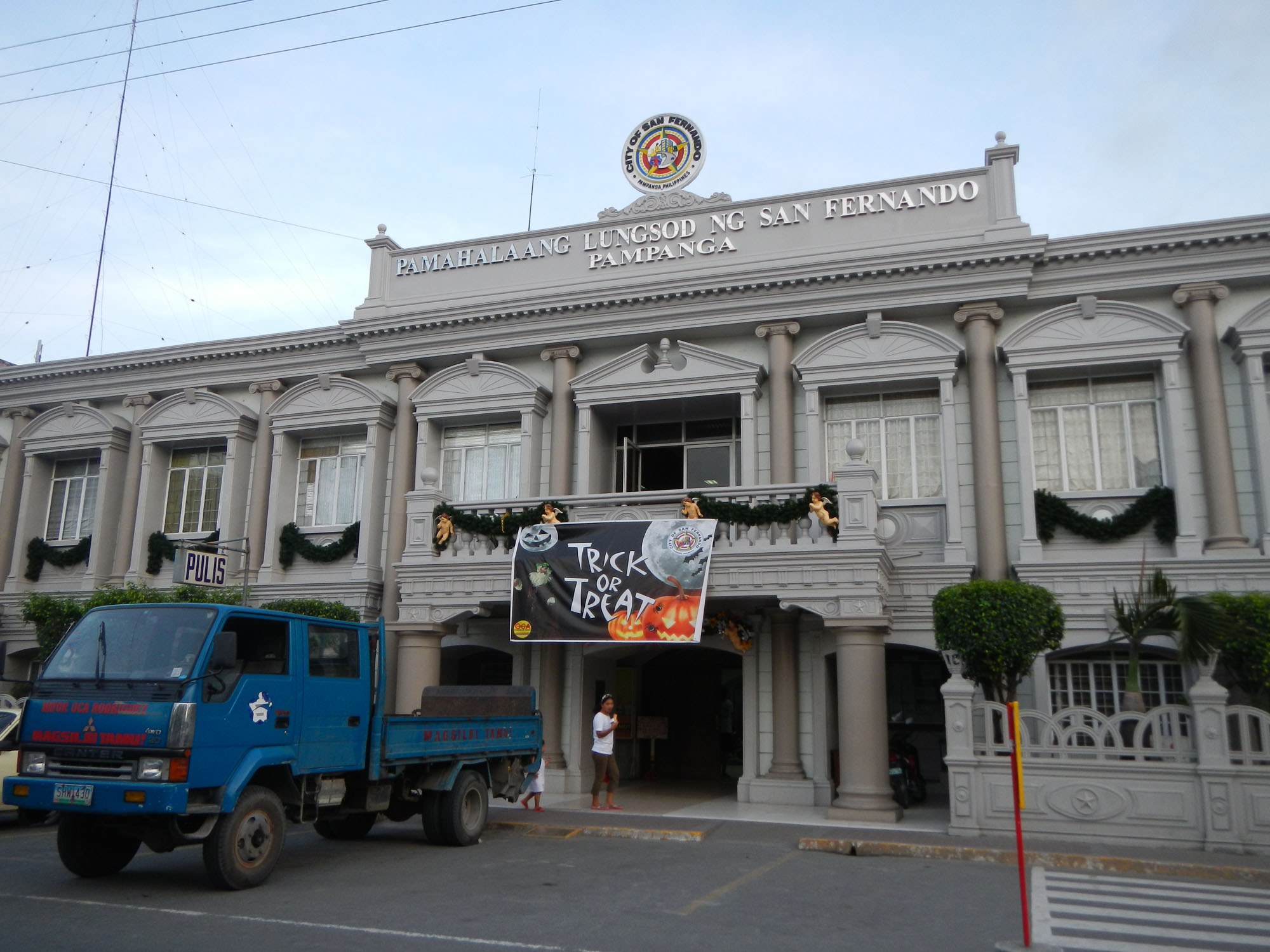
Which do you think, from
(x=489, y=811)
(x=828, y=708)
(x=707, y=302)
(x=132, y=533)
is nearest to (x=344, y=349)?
(x=132, y=533)

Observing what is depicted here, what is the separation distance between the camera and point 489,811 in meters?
15.1

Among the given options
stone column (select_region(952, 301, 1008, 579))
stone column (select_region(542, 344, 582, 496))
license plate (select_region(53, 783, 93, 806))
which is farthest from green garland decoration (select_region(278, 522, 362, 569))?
license plate (select_region(53, 783, 93, 806))

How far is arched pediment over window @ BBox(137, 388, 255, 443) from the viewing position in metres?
22.4

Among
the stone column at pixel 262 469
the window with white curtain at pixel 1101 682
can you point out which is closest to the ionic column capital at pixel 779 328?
the window with white curtain at pixel 1101 682

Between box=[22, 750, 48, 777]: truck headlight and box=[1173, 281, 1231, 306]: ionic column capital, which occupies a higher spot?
box=[1173, 281, 1231, 306]: ionic column capital

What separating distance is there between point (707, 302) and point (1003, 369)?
5464mm

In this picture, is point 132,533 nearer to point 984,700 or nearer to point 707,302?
point 707,302

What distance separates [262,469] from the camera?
72.7 ft

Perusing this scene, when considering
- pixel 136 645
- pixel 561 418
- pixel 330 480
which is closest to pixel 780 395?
pixel 561 418

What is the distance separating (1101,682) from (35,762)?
1495 centimetres

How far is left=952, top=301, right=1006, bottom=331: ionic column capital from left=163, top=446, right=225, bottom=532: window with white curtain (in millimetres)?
15859

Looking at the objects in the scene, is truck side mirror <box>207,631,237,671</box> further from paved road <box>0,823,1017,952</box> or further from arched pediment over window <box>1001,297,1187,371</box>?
arched pediment over window <box>1001,297,1187,371</box>

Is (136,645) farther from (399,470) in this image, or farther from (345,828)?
(399,470)

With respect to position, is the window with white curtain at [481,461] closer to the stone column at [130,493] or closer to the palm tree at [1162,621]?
the stone column at [130,493]
